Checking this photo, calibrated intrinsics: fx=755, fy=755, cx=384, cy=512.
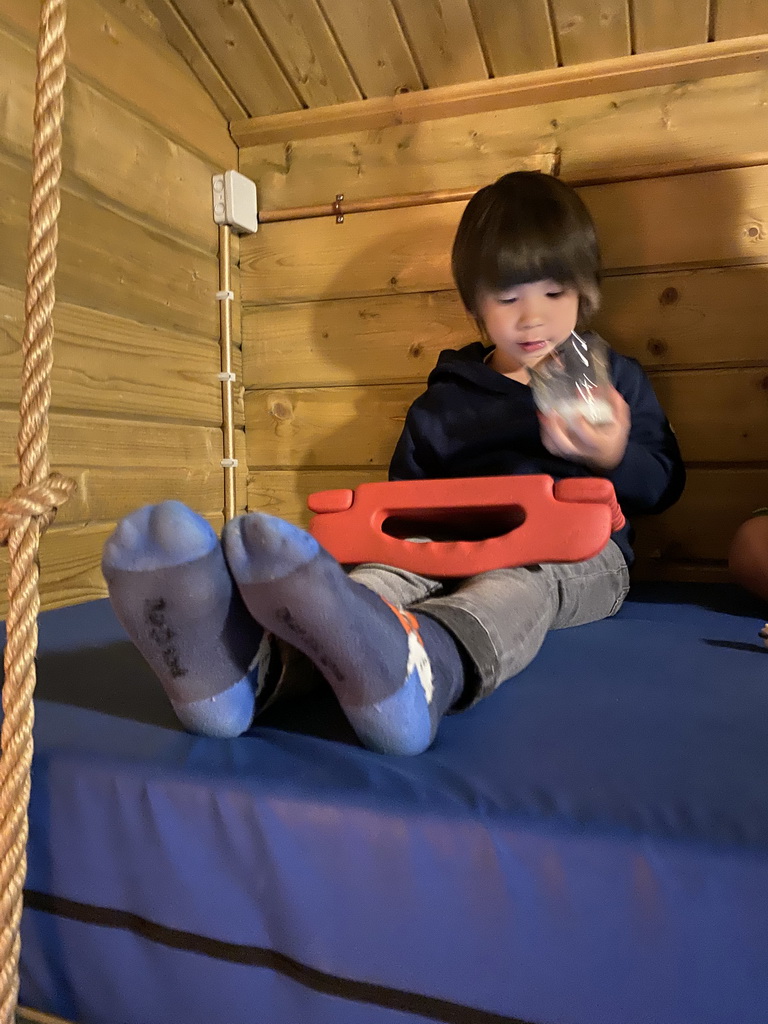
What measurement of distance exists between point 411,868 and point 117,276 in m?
0.99

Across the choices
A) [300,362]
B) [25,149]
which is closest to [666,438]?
[300,362]

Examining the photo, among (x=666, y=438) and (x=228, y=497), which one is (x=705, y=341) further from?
(x=228, y=497)

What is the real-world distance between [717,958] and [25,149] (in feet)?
3.55

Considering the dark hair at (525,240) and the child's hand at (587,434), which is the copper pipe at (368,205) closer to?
the dark hair at (525,240)

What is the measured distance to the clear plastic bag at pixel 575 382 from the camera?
81cm

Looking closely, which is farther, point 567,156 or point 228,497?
point 228,497

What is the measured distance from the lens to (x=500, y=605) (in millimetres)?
643

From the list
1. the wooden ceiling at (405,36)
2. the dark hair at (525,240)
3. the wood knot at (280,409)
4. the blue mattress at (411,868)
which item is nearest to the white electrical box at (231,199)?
the wooden ceiling at (405,36)

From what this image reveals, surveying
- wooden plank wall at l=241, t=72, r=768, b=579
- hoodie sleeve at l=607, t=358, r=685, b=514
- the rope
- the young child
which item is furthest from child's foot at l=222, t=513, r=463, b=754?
wooden plank wall at l=241, t=72, r=768, b=579

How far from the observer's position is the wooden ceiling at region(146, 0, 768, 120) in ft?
3.60

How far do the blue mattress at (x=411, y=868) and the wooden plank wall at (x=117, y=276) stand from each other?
22.2 inches

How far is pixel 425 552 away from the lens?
820mm

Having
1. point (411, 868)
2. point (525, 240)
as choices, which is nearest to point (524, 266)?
point (525, 240)

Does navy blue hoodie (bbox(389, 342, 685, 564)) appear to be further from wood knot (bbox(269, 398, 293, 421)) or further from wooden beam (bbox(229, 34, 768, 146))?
wooden beam (bbox(229, 34, 768, 146))
